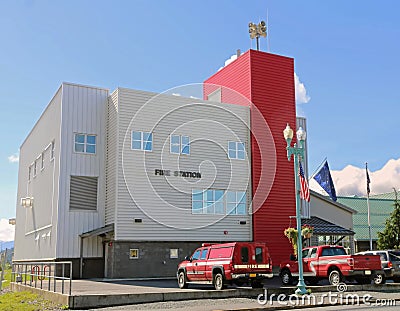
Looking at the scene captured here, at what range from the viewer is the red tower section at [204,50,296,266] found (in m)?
32.5

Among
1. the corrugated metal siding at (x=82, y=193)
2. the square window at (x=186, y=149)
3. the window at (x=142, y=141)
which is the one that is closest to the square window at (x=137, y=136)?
the window at (x=142, y=141)

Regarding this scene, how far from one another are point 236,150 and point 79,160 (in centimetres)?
950

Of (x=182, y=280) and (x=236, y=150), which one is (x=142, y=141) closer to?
(x=236, y=150)

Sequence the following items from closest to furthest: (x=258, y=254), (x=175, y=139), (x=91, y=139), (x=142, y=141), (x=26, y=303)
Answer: (x=26, y=303) → (x=258, y=254) → (x=142, y=141) → (x=91, y=139) → (x=175, y=139)

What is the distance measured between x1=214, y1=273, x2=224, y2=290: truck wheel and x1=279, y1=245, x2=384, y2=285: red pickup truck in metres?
5.64

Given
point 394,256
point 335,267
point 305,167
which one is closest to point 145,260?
point 335,267

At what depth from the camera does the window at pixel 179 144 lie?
30922mm

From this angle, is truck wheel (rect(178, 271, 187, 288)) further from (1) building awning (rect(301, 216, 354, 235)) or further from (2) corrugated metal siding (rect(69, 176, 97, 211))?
(1) building awning (rect(301, 216, 354, 235))

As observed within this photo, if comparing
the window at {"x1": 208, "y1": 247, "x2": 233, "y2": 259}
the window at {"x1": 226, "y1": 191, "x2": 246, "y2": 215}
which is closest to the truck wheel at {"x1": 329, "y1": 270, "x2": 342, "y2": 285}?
the window at {"x1": 208, "y1": 247, "x2": 233, "y2": 259}

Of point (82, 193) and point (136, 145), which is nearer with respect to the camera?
point (136, 145)

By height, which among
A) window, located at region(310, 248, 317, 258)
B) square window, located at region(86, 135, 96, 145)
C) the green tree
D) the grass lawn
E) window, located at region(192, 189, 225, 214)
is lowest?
the grass lawn

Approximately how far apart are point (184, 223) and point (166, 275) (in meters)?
3.06

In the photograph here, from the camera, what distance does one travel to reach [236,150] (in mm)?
32938

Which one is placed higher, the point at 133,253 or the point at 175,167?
the point at 175,167
